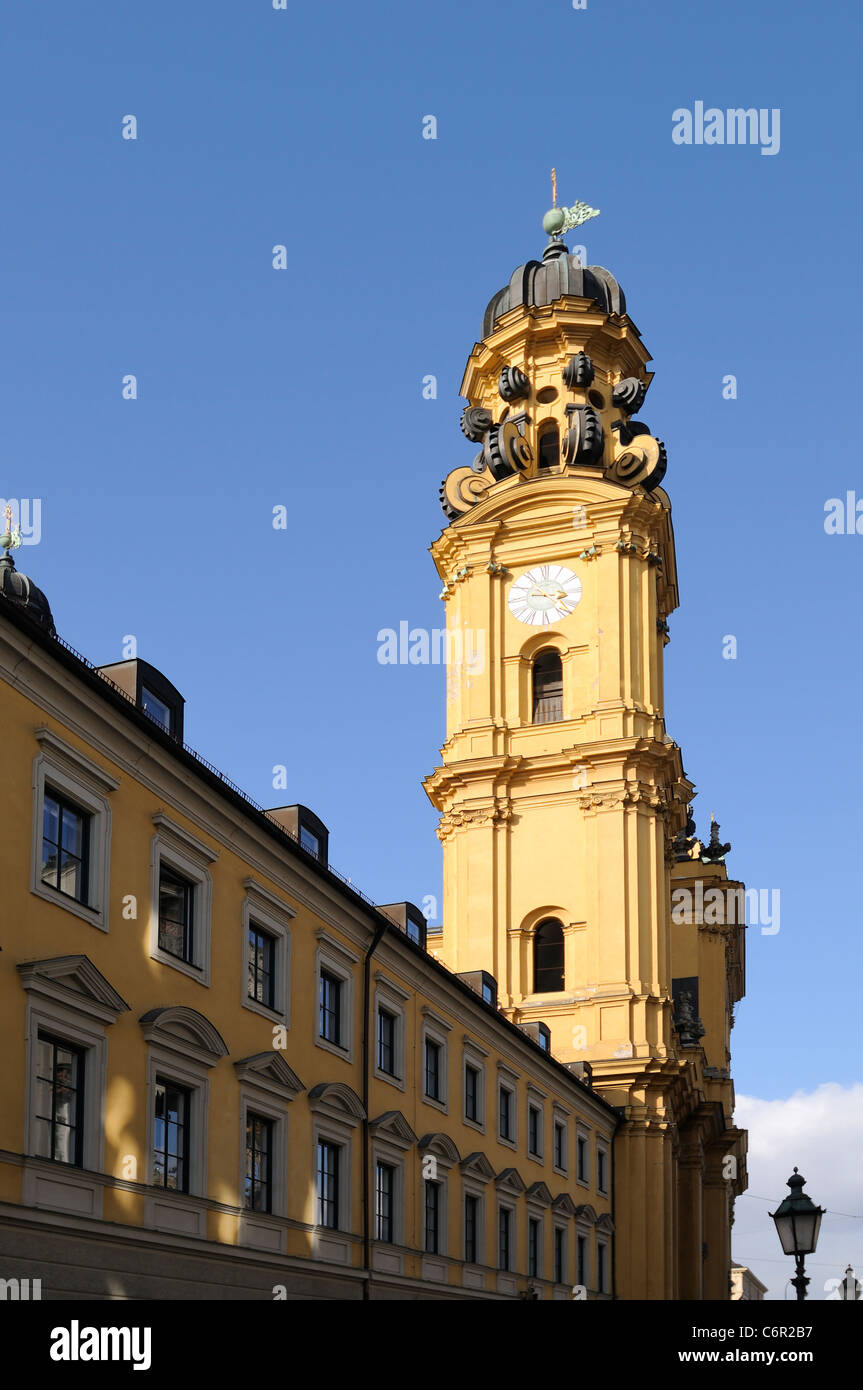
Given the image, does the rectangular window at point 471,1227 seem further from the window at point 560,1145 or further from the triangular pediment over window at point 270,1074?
the triangular pediment over window at point 270,1074

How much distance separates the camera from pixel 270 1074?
1054 inches

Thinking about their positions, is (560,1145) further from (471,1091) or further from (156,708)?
(156,708)

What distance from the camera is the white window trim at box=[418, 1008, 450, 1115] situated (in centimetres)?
3447

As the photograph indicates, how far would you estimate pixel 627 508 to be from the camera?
6388cm

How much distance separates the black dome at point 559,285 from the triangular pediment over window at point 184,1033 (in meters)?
51.7

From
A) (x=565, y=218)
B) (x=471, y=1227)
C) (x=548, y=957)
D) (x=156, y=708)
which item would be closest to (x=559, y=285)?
(x=565, y=218)

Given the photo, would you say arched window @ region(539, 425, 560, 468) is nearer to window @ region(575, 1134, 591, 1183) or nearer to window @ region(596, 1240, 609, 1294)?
window @ region(575, 1134, 591, 1183)

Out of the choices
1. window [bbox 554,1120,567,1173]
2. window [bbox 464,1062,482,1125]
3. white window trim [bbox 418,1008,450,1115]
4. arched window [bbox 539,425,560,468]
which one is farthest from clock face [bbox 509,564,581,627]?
white window trim [bbox 418,1008,450,1115]

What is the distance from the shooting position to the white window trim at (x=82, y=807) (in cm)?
2095

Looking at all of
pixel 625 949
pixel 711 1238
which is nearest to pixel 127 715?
pixel 625 949

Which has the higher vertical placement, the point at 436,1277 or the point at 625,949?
the point at 625,949

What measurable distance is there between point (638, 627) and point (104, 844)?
140 feet
